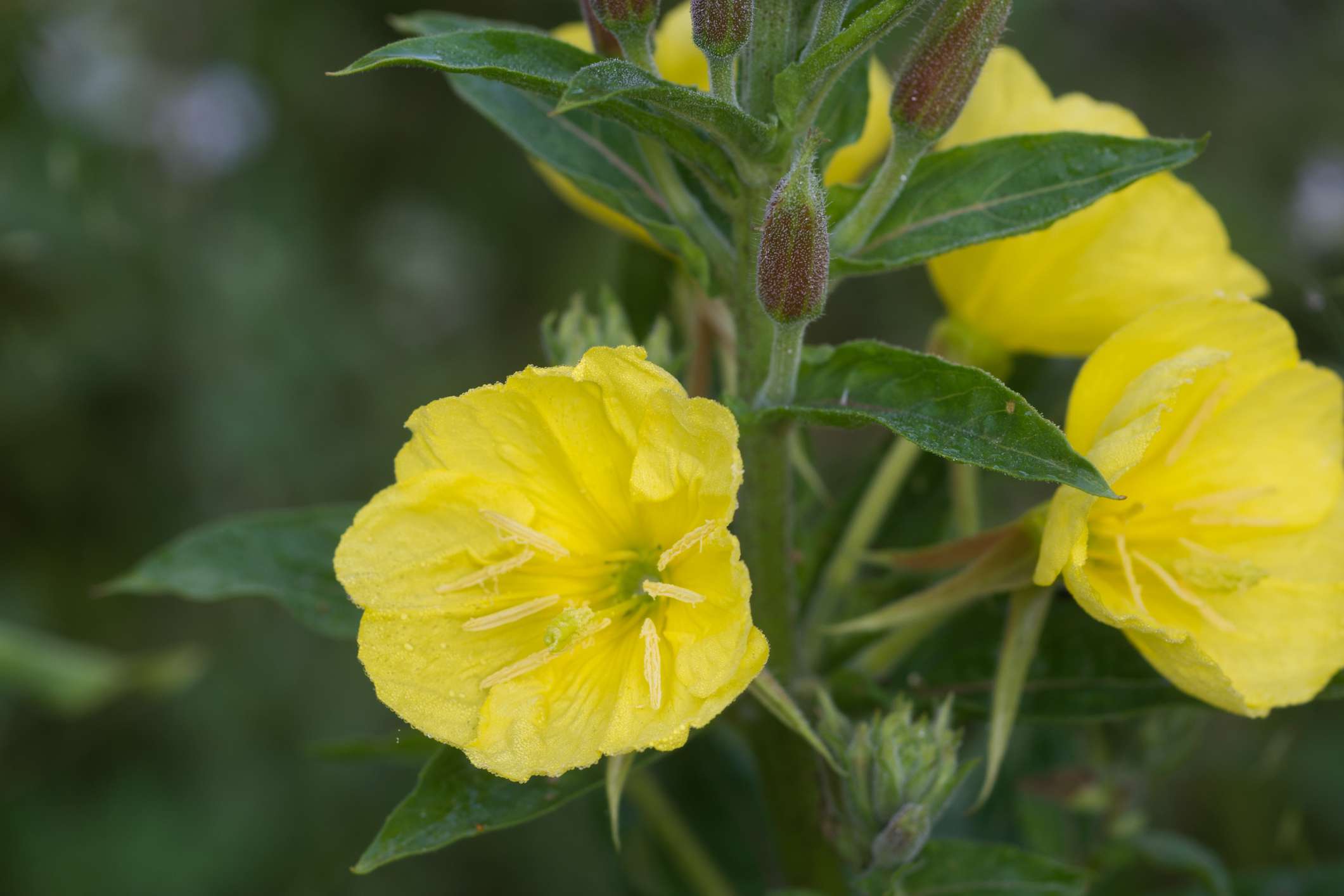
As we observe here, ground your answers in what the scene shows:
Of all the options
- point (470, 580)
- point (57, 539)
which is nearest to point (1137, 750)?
point (470, 580)

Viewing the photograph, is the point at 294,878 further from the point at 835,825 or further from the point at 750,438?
the point at 750,438

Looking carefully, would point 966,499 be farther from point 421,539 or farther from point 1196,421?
point 421,539

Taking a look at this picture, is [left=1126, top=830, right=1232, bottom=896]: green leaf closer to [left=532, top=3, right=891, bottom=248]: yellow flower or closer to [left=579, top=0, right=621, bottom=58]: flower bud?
[left=532, top=3, right=891, bottom=248]: yellow flower

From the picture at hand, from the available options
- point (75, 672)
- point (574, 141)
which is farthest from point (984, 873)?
point (75, 672)

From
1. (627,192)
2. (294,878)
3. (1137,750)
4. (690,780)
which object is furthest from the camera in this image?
(294,878)

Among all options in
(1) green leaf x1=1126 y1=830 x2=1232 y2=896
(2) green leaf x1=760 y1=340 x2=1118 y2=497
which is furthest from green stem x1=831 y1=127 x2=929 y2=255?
(1) green leaf x1=1126 y1=830 x2=1232 y2=896

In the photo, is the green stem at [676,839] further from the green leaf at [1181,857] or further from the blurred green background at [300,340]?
the green leaf at [1181,857]
